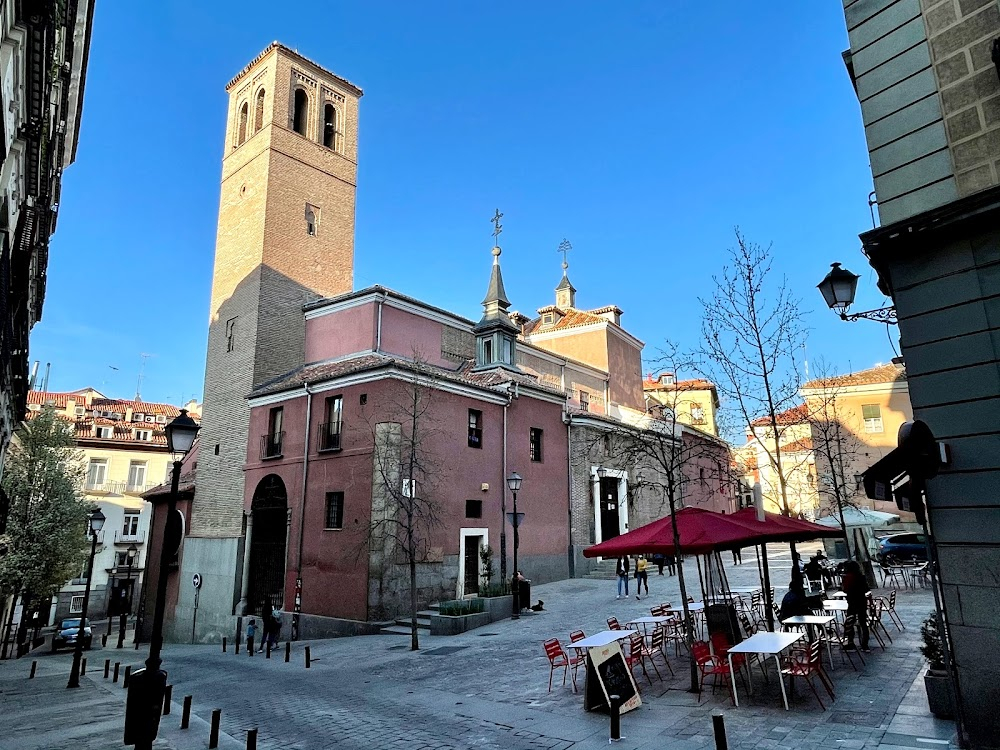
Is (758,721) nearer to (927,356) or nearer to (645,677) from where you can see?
(645,677)

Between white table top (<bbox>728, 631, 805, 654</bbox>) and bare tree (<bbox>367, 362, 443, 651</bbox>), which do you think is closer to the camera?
white table top (<bbox>728, 631, 805, 654</bbox>)

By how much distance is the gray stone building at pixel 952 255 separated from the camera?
23.0 ft

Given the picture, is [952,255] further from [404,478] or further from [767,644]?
[404,478]

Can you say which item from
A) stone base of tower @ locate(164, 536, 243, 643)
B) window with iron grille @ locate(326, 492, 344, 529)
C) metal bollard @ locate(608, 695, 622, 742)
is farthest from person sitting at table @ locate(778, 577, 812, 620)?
stone base of tower @ locate(164, 536, 243, 643)

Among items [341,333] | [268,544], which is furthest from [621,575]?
[341,333]

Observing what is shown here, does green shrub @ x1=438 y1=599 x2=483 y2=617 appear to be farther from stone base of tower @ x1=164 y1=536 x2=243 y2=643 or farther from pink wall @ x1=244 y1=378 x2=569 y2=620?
stone base of tower @ x1=164 y1=536 x2=243 y2=643

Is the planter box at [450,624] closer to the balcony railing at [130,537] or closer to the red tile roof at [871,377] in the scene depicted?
the red tile roof at [871,377]

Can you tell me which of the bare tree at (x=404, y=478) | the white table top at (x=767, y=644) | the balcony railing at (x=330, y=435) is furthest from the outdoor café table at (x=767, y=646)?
the balcony railing at (x=330, y=435)

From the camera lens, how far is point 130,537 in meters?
46.8

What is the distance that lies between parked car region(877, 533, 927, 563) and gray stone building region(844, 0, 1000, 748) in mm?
21928

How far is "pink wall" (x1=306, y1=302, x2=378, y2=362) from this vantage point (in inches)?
1046

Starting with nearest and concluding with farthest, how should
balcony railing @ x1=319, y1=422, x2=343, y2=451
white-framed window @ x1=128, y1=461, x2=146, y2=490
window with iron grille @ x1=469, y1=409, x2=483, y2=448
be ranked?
balcony railing @ x1=319, y1=422, x2=343, y2=451 < window with iron grille @ x1=469, y1=409, x2=483, y2=448 < white-framed window @ x1=128, y1=461, x2=146, y2=490

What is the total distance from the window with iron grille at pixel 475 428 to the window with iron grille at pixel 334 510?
530 cm

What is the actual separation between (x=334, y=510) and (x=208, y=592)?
865 centimetres
